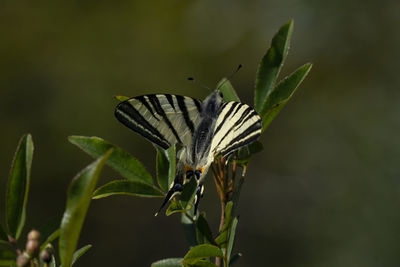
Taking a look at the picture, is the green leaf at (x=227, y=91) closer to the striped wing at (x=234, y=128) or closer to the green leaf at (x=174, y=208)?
the striped wing at (x=234, y=128)

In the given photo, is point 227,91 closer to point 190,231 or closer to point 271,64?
point 271,64

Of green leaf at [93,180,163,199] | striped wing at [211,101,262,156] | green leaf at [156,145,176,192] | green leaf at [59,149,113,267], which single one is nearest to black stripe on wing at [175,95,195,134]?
striped wing at [211,101,262,156]

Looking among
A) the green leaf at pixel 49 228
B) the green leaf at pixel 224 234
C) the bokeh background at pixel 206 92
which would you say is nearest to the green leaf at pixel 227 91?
the green leaf at pixel 224 234

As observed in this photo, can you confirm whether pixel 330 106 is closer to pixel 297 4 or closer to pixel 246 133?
pixel 297 4

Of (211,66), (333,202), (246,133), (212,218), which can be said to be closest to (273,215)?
(212,218)

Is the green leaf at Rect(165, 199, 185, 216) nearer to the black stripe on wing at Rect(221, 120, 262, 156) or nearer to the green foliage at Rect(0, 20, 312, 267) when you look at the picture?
the green foliage at Rect(0, 20, 312, 267)
